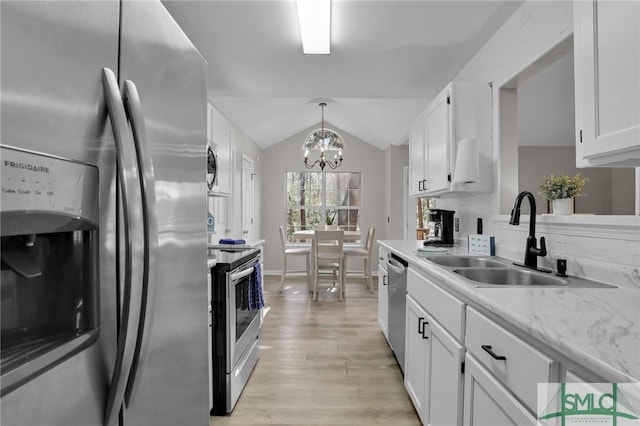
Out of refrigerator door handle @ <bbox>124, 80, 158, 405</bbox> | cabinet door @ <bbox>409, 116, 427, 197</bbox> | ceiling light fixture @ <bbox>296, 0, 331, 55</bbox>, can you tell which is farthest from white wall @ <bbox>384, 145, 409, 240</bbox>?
refrigerator door handle @ <bbox>124, 80, 158, 405</bbox>

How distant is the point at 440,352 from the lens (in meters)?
1.61

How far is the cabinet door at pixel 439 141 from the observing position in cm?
251

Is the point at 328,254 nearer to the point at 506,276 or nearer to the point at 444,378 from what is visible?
the point at 506,276

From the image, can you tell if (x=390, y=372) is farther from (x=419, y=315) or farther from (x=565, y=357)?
(x=565, y=357)

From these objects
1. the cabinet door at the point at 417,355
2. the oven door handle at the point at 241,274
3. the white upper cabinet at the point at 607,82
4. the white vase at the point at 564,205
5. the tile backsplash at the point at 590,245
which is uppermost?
the white upper cabinet at the point at 607,82

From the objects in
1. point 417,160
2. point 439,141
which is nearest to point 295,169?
point 417,160

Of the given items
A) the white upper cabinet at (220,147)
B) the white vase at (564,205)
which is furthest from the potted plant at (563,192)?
the white upper cabinet at (220,147)

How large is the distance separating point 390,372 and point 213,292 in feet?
4.91

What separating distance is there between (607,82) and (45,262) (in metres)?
1.48

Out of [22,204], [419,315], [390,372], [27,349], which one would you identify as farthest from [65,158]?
[390,372]

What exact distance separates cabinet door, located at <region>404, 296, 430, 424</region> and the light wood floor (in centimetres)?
18

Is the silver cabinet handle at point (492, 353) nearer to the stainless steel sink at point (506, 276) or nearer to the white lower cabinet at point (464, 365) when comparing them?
the white lower cabinet at point (464, 365)

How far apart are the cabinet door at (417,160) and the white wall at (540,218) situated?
1.30 ft

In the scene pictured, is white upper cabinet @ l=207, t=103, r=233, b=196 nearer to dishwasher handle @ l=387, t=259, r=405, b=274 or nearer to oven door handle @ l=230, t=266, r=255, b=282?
oven door handle @ l=230, t=266, r=255, b=282
